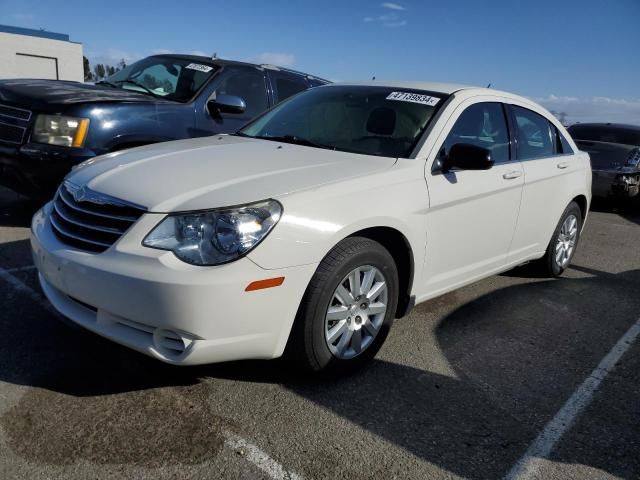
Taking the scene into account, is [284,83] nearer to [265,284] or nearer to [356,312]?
[356,312]

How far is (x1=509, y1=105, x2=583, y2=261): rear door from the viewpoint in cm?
413

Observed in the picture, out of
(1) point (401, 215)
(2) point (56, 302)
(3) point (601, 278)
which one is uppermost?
(1) point (401, 215)

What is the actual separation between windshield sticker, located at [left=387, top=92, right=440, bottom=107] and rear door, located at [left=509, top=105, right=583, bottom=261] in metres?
0.89

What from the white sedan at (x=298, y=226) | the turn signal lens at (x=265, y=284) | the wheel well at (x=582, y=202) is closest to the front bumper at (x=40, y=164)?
the white sedan at (x=298, y=226)

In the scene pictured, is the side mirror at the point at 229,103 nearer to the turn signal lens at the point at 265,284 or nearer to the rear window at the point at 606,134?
the turn signal lens at the point at 265,284

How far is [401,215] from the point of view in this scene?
117 inches

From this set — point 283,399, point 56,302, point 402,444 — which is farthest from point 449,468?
point 56,302

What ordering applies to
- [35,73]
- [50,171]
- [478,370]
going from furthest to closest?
[35,73] < [50,171] < [478,370]

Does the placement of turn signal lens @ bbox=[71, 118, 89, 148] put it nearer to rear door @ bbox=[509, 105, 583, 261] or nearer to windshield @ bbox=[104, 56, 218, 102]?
windshield @ bbox=[104, 56, 218, 102]

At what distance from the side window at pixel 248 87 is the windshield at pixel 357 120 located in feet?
6.56

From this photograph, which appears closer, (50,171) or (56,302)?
(56,302)

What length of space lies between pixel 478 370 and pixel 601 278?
2696 millimetres

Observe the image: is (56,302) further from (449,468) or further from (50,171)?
(50,171)

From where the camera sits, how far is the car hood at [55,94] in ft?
16.3
